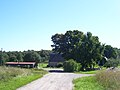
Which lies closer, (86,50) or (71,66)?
(71,66)

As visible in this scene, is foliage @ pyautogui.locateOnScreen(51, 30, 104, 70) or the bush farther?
foliage @ pyautogui.locateOnScreen(51, 30, 104, 70)

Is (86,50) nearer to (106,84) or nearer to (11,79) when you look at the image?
(11,79)

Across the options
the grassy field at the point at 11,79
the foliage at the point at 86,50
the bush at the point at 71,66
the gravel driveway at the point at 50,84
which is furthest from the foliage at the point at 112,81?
the foliage at the point at 86,50

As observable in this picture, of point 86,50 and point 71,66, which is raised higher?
point 86,50

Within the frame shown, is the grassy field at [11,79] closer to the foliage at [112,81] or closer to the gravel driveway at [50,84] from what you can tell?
the gravel driveway at [50,84]

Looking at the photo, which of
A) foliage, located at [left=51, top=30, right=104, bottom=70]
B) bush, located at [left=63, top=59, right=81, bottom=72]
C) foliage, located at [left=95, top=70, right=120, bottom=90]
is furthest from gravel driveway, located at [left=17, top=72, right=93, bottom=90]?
foliage, located at [left=51, top=30, right=104, bottom=70]

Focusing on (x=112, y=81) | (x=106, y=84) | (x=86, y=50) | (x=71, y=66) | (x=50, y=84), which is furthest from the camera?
(x=86, y=50)

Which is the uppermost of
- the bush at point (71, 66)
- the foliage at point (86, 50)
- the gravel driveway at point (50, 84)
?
the foliage at point (86, 50)

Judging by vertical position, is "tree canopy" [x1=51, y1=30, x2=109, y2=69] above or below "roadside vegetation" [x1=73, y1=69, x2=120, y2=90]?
A: above

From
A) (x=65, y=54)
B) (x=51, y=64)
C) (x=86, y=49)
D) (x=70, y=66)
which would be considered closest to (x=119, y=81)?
(x=70, y=66)

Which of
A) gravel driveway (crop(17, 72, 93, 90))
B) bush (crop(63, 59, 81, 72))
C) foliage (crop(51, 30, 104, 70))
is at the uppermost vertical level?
foliage (crop(51, 30, 104, 70))

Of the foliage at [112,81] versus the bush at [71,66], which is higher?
the bush at [71,66]

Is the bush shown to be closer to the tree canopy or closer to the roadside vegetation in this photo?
the tree canopy

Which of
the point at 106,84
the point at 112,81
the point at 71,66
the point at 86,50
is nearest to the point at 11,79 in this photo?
the point at 106,84
